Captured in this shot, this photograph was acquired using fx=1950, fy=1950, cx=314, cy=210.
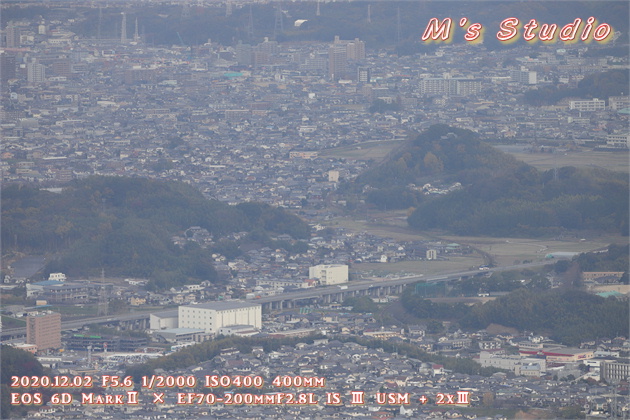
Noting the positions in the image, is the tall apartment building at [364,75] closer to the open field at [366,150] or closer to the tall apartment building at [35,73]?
the tall apartment building at [35,73]

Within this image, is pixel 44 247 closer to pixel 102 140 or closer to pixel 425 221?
pixel 425 221

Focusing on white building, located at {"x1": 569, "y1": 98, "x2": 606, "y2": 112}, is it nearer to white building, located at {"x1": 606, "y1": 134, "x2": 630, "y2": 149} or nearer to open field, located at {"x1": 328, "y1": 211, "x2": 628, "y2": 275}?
white building, located at {"x1": 606, "y1": 134, "x2": 630, "y2": 149}

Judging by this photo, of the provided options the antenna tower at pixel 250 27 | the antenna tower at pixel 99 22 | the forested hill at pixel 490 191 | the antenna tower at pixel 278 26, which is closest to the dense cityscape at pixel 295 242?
the forested hill at pixel 490 191

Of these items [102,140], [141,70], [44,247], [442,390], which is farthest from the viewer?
[141,70]

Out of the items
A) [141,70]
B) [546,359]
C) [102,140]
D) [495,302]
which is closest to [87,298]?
[495,302]

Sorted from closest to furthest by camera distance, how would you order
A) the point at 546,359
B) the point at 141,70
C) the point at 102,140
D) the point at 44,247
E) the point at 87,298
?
the point at 546,359 → the point at 87,298 → the point at 44,247 → the point at 102,140 → the point at 141,70
